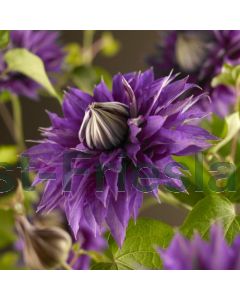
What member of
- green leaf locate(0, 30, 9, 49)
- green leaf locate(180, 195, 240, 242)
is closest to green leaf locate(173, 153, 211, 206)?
green leaf locate(180, 195, 240, 242)

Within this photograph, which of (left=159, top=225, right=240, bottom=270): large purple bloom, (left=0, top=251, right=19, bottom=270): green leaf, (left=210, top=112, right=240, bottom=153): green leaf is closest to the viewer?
(left=159, top=225, right=240, bottom=270): large purple bloom

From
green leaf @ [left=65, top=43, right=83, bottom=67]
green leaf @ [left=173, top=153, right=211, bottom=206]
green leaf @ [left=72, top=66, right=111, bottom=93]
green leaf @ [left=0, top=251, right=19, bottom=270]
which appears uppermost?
green leaf @ [left=65, top=43, right=83, bottom=67]

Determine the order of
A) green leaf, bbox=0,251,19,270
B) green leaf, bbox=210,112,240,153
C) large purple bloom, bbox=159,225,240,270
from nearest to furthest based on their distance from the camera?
large purple bloom, bbox=159,225,240,270, green leaf, bbox=210,112,240,153, green leaf, bbox=0,251,19,270

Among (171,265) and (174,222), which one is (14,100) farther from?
(171,265)

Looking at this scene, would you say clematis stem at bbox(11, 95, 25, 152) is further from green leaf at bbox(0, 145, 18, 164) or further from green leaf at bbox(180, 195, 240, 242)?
green leaf at bbox(180, 195, 240, 242)

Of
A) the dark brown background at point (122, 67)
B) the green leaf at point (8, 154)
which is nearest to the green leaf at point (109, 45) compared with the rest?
the dark brown background at point (122, 67)
